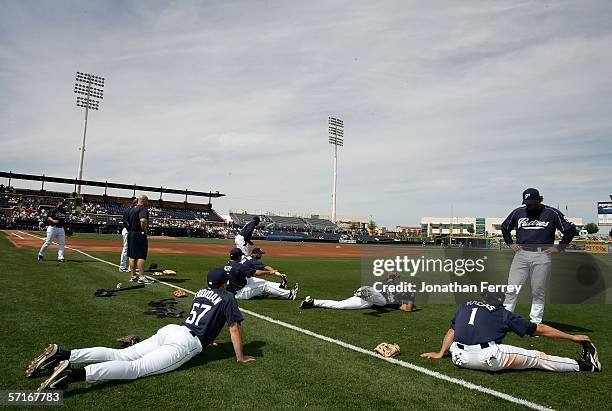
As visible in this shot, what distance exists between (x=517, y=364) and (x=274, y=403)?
9.76ft

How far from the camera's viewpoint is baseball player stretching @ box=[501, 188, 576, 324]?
675 centimetres

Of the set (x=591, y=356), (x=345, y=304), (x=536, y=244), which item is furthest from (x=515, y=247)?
(x=345, y=304)

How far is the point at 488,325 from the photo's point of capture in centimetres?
471

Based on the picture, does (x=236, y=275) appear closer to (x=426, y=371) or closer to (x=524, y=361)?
(x=426, y=371)

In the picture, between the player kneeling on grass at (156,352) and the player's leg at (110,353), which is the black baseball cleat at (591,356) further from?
the player's leg at (110,353)

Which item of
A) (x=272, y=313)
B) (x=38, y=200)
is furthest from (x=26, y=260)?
(x=38, y=200)

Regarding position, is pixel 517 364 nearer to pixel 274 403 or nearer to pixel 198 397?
pixel 274 403

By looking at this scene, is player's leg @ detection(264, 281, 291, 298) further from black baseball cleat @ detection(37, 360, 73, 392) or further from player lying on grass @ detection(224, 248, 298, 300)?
black baseball cleat @ detection(37, 360, 73, 392)

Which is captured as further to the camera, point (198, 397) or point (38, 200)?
point (38, 200)

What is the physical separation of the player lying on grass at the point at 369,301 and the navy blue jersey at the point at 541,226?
→ 2.56m

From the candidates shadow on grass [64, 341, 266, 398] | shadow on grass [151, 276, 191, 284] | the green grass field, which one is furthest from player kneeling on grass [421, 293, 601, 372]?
shadow on grass [151, 276, 191, 284]

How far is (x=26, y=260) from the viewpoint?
47.8 feet

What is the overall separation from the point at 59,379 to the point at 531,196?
7.12 meters

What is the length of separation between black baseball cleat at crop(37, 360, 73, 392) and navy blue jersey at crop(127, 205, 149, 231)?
24.2 ft
